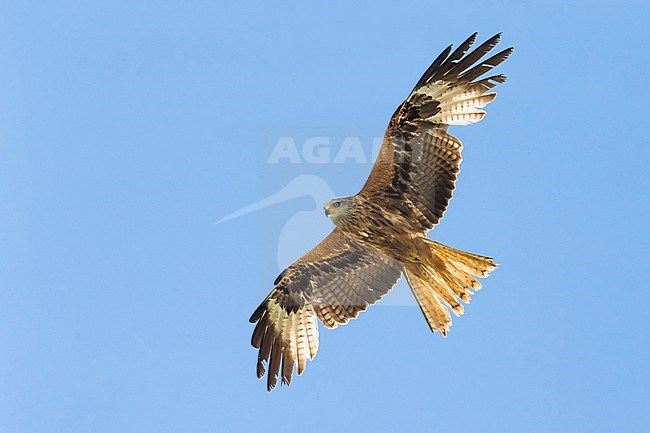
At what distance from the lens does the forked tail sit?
11.8 meters

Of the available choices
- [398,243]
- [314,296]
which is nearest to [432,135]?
[398,243]

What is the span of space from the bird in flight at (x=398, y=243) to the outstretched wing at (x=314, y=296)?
1cm

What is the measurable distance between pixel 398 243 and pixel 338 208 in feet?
3.05

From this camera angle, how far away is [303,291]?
13117 millimetres

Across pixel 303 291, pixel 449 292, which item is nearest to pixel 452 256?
pixel 449 292

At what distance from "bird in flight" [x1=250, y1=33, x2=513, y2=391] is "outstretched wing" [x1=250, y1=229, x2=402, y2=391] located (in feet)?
0.05

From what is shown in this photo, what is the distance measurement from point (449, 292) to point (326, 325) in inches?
74.4

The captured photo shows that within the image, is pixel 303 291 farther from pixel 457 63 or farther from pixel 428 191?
pixel 457 63

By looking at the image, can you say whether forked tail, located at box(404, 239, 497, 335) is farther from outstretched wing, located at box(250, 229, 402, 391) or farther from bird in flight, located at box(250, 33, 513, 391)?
outstretched wing, located at box(250, 229, 402, 391)

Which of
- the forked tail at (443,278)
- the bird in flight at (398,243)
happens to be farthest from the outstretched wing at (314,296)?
the forked tail at (443,278)

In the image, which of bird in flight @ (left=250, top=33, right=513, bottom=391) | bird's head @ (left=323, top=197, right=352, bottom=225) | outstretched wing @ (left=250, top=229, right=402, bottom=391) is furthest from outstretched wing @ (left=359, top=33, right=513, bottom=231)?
outstretched wing @ (left=250, top=229, right=402, bottom=391)

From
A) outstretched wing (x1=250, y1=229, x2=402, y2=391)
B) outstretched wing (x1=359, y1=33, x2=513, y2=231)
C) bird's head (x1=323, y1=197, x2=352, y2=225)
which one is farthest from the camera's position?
outstretched wing (x1=250, y1=229, x2=402, y2=391)

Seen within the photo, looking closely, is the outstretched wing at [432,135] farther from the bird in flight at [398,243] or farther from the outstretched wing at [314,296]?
the outstretched wing at [314,296]

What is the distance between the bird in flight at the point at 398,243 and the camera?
1168cm
